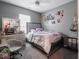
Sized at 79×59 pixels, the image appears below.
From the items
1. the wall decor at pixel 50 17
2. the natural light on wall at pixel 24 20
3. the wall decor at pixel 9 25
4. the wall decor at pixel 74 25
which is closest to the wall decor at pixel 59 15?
the wall decor at pixel 50 17

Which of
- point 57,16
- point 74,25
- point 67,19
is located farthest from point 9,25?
point 74,25

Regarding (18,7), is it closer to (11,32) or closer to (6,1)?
(6,1)

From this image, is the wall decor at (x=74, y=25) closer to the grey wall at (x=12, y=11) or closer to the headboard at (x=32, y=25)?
the headboard at (x=32, y=25)

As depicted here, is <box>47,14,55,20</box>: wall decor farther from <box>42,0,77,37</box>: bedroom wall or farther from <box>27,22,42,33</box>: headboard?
<box>27,22,42,33</box>: headboard

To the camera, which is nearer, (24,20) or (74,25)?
(74,25)

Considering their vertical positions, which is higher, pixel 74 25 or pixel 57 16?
pixel 57 16

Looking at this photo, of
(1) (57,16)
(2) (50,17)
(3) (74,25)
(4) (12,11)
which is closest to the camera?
(3) (74,25)

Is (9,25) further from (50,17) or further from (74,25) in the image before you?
(74,25)

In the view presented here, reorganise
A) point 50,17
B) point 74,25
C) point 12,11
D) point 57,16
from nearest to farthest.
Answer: point 74,25, point 12,11, point 57,16, point 50,17

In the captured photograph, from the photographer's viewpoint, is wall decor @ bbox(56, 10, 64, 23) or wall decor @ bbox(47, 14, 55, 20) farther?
wall decor @ bbox(47, 14, 55, 20)

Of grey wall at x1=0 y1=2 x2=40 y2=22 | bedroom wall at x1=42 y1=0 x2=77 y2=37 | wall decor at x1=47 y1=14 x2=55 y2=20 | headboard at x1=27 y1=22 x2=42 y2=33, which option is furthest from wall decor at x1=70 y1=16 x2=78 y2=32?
grey wall at x1=0 y1=2 x2=40 y2=22

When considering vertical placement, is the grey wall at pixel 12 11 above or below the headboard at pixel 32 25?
above

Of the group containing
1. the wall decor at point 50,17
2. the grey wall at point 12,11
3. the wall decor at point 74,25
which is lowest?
the wall decor at point 74,25

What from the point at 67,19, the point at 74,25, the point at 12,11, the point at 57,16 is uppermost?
the point at 12,11
